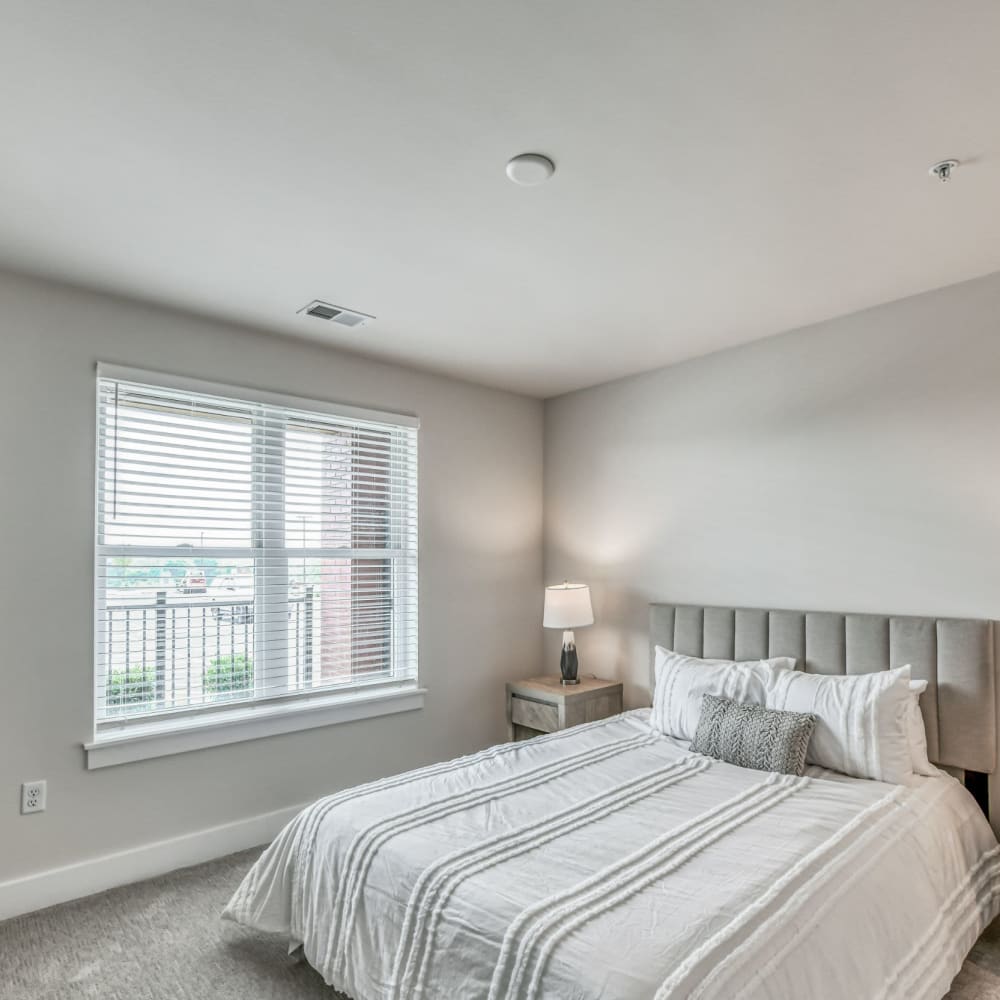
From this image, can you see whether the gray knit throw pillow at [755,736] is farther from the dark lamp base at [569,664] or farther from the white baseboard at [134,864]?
the white baseboard at [134,864]

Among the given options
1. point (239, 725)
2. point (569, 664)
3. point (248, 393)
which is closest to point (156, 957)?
point (239, 725)

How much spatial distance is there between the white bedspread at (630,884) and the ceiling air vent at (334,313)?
6.68 ft

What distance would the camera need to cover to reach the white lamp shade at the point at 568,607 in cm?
406

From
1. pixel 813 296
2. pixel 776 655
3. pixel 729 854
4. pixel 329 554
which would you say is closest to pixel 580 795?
pixel 729 854

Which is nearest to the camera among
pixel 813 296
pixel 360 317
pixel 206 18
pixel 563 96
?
pixel 206 18

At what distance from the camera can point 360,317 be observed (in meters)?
3.28

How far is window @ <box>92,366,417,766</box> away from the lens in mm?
3010

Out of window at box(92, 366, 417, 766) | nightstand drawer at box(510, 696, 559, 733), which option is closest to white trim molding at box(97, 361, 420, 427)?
window at box(92, 366, 417, 766)

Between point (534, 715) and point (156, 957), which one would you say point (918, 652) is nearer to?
point (534, 715)

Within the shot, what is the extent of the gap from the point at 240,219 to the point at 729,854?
8.26ft

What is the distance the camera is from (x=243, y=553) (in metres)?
3.34

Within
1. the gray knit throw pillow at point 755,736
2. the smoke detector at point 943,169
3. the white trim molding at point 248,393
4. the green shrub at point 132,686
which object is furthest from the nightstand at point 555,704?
the smoke detector at point 943,169

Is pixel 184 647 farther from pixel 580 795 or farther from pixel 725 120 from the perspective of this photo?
pixel 725 120

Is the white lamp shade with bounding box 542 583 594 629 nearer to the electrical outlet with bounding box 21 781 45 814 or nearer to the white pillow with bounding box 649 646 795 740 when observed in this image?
the white pillow with bounding box 649 646 795 740
